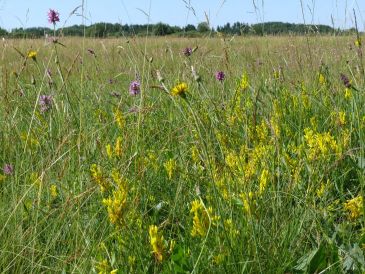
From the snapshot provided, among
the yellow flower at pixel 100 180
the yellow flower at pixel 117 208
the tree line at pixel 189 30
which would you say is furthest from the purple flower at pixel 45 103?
the yellow flower at pixel 117 208

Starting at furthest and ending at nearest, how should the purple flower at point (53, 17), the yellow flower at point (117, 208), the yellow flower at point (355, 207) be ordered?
the purple flower at point (53, 17)
the yellow flower at point (355, 207)
the yellow flower at point (117, 208)

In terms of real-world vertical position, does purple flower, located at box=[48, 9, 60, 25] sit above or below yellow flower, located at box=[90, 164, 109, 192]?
above

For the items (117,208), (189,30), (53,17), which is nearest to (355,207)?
(117,208)

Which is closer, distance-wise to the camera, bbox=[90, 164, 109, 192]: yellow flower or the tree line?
bbox=[90, 164, 109, 192]: yellow flower

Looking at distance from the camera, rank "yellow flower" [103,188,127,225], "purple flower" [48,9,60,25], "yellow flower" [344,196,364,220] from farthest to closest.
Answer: "purple flower" [48,9,60,25]
"yellow flower" [344,196,364,220]
"yellow flower" [103,188,127,225]

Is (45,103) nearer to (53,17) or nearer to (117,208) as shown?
(53,17)

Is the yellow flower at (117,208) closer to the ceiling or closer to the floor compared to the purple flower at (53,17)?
closer to the floor

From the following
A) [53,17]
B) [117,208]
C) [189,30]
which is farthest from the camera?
[189,30]

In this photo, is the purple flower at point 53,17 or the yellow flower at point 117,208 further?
the purple flower at point 53,17

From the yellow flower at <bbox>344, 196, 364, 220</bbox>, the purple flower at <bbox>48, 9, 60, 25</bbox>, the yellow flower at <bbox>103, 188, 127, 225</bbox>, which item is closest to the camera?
the yellow flower at <bbox>103, 188, 127, 225</bbox>

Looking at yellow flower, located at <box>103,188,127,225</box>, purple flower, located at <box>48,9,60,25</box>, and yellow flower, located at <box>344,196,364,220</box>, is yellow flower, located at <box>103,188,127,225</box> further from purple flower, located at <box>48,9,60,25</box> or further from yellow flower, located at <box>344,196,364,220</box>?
purple flower, located at <box>48,9,60,25</box>

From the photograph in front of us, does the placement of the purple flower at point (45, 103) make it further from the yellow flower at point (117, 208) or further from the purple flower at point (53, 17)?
the yellow flower at point (117, 208)

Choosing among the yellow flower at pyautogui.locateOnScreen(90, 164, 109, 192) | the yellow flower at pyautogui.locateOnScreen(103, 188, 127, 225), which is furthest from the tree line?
the yellow flower at pyautogui.locateOnScreen(103, 188, 127, 225)

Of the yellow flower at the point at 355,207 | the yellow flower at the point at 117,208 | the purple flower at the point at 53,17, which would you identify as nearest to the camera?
the yellow flower at the point at 117,208
